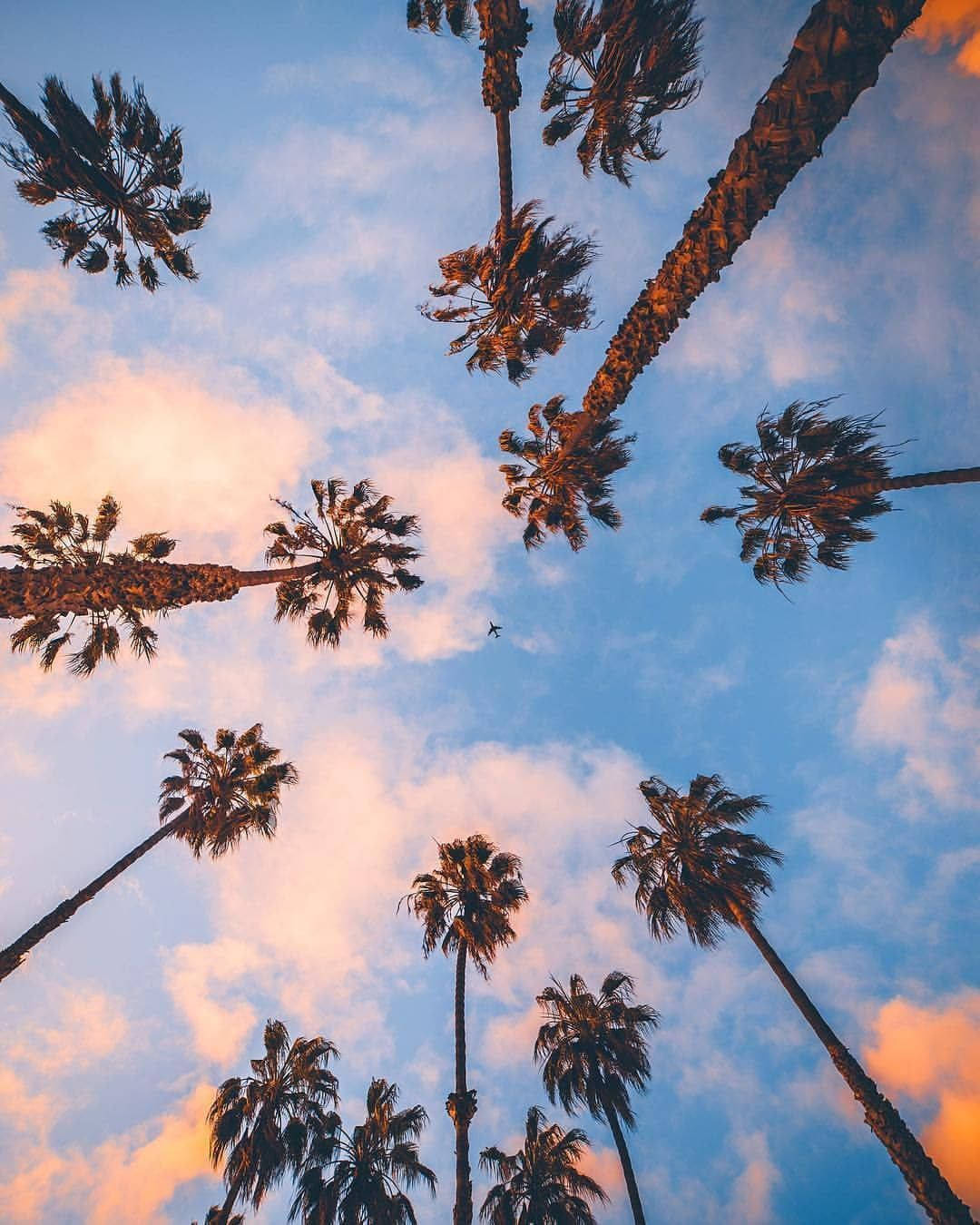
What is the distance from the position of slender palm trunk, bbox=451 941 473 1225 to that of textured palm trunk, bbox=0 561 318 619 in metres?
13.0

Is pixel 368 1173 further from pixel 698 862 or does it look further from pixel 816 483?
pixel 816 483

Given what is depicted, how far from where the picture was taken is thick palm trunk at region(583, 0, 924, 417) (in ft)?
14.6

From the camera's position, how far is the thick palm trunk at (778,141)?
4.45 meters

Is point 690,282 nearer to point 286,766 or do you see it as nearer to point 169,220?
point 169,220

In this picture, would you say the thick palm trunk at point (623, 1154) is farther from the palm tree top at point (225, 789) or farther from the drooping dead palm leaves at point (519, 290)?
the drooping dead palm leaves at point (519, 290)

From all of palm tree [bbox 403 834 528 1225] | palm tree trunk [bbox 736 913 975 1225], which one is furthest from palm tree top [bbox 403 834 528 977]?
palm tree trunk [bbox 736 913 975 1225]

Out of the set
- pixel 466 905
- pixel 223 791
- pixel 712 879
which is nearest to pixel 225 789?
pixel 223 791

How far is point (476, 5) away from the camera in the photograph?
771 cm

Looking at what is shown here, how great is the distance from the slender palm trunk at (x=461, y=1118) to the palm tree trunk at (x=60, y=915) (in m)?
9.34

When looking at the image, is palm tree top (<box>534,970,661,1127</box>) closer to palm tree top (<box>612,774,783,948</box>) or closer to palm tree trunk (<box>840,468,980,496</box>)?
palm tree top (<box>612,774,783,948</box>)

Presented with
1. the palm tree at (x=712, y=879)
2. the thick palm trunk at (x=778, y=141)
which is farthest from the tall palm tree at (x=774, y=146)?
the palm tree at (x=712, y=879)

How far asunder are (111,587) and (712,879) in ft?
50.0

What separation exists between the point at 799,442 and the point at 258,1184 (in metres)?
24.1

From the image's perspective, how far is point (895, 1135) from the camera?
31.7 ft
